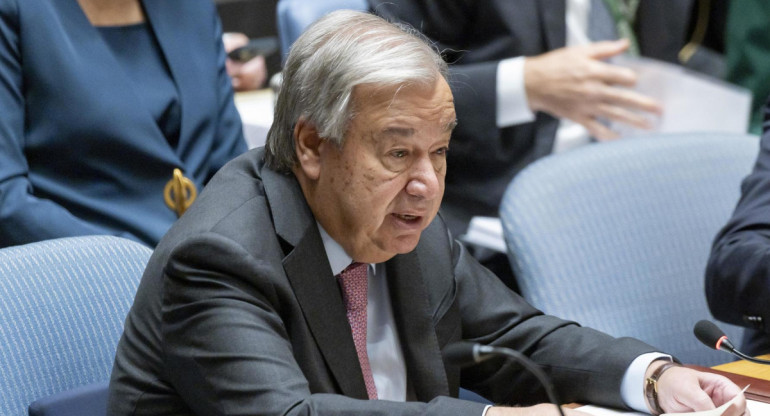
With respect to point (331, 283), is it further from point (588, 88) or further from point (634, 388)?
point (588, 88)

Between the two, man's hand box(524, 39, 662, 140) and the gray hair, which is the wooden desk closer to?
the gray hair

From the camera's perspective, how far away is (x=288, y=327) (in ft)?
5.24

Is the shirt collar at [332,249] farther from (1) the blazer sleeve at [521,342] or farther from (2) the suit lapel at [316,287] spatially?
(1) the blazer sleeve at [521,342]

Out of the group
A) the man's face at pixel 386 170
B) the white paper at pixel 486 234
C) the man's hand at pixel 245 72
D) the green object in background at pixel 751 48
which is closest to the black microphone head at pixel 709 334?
the man's face at pixel 386 170

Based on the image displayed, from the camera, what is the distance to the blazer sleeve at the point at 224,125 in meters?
2.71

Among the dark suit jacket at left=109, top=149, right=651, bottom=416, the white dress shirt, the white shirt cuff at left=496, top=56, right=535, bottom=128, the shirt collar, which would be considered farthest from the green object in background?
the shirt collar

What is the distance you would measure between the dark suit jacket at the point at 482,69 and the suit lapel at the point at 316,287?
4.12 ft

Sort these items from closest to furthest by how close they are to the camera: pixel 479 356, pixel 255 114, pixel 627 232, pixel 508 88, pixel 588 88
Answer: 1. pixel 479 356
2. pixel 627 232
3. pixel 588 88
4. pixel 508 88
5. pixel 255 114

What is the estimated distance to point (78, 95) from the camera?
2.37 metres

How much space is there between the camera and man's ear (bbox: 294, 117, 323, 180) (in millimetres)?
1643

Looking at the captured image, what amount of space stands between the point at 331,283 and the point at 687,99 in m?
1.58

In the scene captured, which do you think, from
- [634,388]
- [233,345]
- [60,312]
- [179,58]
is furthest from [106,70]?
[634,388]

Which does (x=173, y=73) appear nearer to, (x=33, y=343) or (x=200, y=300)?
(x=33, y=343)

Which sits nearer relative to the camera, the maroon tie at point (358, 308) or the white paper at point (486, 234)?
the maroon tie at point (358, 308)
